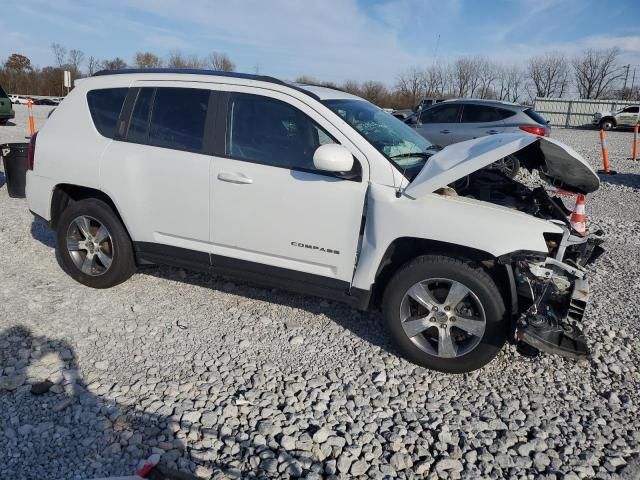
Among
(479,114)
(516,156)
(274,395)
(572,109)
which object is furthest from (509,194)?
(572,109)

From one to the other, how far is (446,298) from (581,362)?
1.26m

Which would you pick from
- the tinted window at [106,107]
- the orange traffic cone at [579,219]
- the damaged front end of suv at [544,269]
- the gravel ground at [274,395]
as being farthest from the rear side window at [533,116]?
the tinted window at [106,107]

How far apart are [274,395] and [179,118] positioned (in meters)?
2.33

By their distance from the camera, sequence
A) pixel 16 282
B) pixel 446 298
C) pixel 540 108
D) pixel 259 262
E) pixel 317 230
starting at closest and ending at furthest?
1. pixel 446 298
2. pixel 317 230
3. pixel 259 262
4. pixel 16 282
5. pixel 540 108

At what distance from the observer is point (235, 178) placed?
12.4 ft

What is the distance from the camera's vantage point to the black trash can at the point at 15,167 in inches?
304

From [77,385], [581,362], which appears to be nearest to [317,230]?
[77,385]

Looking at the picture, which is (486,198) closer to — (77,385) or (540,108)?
(77,385)

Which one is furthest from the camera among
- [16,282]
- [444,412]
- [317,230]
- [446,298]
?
[16,282]

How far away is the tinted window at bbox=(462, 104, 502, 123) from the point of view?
11820 mm

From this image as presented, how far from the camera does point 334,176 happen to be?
3.52 m

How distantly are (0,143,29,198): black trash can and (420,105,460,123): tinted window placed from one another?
8.94 meters

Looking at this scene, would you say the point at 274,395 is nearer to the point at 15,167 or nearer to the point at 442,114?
the point at 15,167

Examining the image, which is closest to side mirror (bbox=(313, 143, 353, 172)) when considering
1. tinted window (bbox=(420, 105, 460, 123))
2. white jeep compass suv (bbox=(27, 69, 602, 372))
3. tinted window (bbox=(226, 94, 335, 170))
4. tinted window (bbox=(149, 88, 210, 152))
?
white jeep compass suv (bbox=(27, 69, 602, 372))
